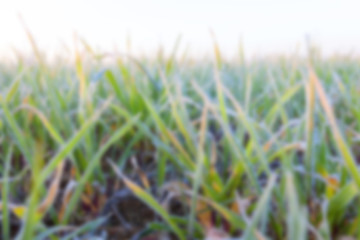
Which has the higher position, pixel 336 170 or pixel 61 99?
pixel 61 99

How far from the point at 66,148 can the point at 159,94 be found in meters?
0.36

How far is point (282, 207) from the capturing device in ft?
1.39

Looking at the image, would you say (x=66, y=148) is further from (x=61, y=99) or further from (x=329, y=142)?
(x=329, y=142)

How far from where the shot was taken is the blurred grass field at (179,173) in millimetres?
405

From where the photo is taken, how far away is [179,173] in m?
0.55

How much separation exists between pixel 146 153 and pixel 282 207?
259 millimetres

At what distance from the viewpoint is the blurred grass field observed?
405mm

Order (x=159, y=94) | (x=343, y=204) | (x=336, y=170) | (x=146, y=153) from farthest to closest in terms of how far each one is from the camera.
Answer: (x=159, y=94)
(x=146, y=153)
(x=336, y=170)
(x=343, y=204)

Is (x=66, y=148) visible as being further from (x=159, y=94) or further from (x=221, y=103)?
(x=159, y=94)

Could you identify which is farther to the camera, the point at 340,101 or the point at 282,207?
the point at 340,101

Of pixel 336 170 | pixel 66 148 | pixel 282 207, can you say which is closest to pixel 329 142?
pixel 336 170

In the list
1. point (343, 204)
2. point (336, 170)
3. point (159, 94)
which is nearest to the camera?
point (343, 204)

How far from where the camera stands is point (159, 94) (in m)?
0.76

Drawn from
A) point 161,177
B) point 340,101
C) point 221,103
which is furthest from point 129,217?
point 340,101
